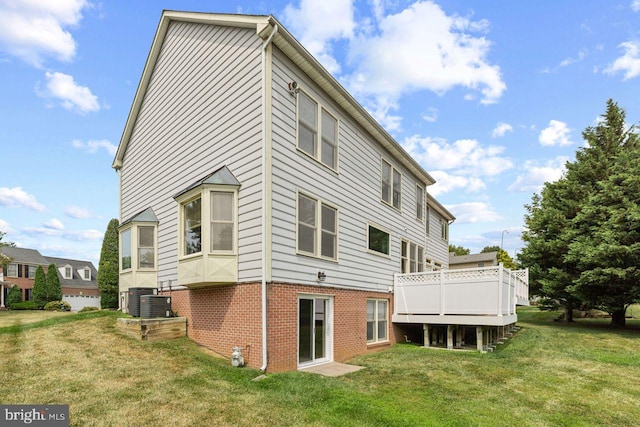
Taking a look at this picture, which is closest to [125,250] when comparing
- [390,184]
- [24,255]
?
[390,184]

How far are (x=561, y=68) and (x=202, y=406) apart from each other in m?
13.4

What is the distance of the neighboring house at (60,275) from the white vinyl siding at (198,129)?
3045 centimetres

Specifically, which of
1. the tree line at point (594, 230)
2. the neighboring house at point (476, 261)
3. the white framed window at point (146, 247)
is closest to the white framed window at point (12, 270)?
the white framed window at point (146, 247)

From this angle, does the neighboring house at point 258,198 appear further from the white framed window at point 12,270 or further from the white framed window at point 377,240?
the white framed window at point 12,270

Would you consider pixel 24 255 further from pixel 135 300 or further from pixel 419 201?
pixel 419 201

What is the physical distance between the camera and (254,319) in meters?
8.37

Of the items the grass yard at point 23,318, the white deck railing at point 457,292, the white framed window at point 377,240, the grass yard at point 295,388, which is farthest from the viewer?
the grass yard at point 23,318

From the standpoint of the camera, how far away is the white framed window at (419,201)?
1842 centimetres

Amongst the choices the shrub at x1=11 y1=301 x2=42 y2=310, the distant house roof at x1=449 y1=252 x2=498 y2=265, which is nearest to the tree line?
the distant house roof at x1=449 y1=252 x2=498 y2=265

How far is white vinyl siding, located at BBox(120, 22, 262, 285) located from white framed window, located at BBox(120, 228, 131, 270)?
45.3 inches

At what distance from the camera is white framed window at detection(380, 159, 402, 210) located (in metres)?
14.7

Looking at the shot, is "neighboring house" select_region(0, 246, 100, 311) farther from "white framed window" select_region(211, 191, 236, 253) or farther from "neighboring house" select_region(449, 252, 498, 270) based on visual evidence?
"neighboring house" select_region(449, 252, 498, 270)

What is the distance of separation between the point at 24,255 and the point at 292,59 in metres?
44.2

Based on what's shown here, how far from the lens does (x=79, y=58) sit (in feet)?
35.9
